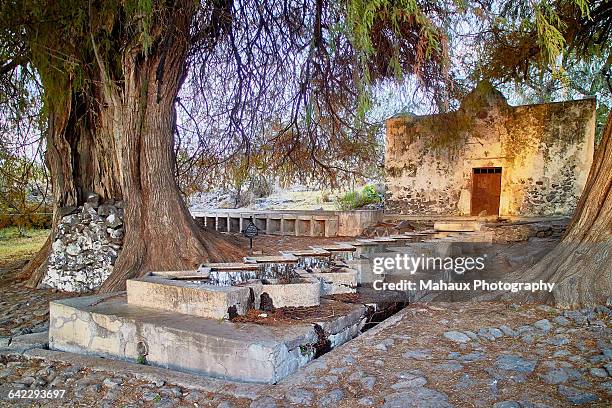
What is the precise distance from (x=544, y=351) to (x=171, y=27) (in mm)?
5040

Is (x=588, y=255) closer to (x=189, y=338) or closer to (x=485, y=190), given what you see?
(x=189, y=338)

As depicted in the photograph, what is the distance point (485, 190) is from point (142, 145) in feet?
28.1

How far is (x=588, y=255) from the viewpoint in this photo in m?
3.91

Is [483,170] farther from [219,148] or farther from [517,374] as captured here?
[517,374]

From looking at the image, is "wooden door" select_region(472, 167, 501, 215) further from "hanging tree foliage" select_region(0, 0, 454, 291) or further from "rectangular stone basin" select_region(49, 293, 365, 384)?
"rectangular stone basin" select_region(49, 293, 365, 384)

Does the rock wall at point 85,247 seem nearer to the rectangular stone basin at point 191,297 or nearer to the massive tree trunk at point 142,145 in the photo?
the massive tree trunk at point 142,145

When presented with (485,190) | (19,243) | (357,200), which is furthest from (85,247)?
(357,200)

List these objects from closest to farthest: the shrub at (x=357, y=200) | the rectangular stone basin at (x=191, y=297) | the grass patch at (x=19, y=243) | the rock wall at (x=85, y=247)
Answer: the rectangular stone basin at (x=191, y=297), the rock wall at (x=85, y=247), the grass patch at (x=19, y=243), the shrub at (x=357, y=200)

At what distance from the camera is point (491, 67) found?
264 inches

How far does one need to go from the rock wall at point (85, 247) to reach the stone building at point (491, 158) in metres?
7.31

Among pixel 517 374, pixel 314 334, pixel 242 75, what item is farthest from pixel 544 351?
pixel 242 75

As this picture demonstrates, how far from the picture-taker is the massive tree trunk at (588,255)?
358cm

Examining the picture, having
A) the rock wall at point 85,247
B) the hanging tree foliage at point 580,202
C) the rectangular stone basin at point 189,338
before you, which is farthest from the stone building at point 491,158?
the rectangular stone basin at point 189,338

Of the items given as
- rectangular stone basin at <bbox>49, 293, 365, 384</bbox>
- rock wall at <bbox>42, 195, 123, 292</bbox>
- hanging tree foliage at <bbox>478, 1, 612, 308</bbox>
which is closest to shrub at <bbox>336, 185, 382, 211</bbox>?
hanging tree foliage at <bbox>478, 1, 612, 308</bbox>
